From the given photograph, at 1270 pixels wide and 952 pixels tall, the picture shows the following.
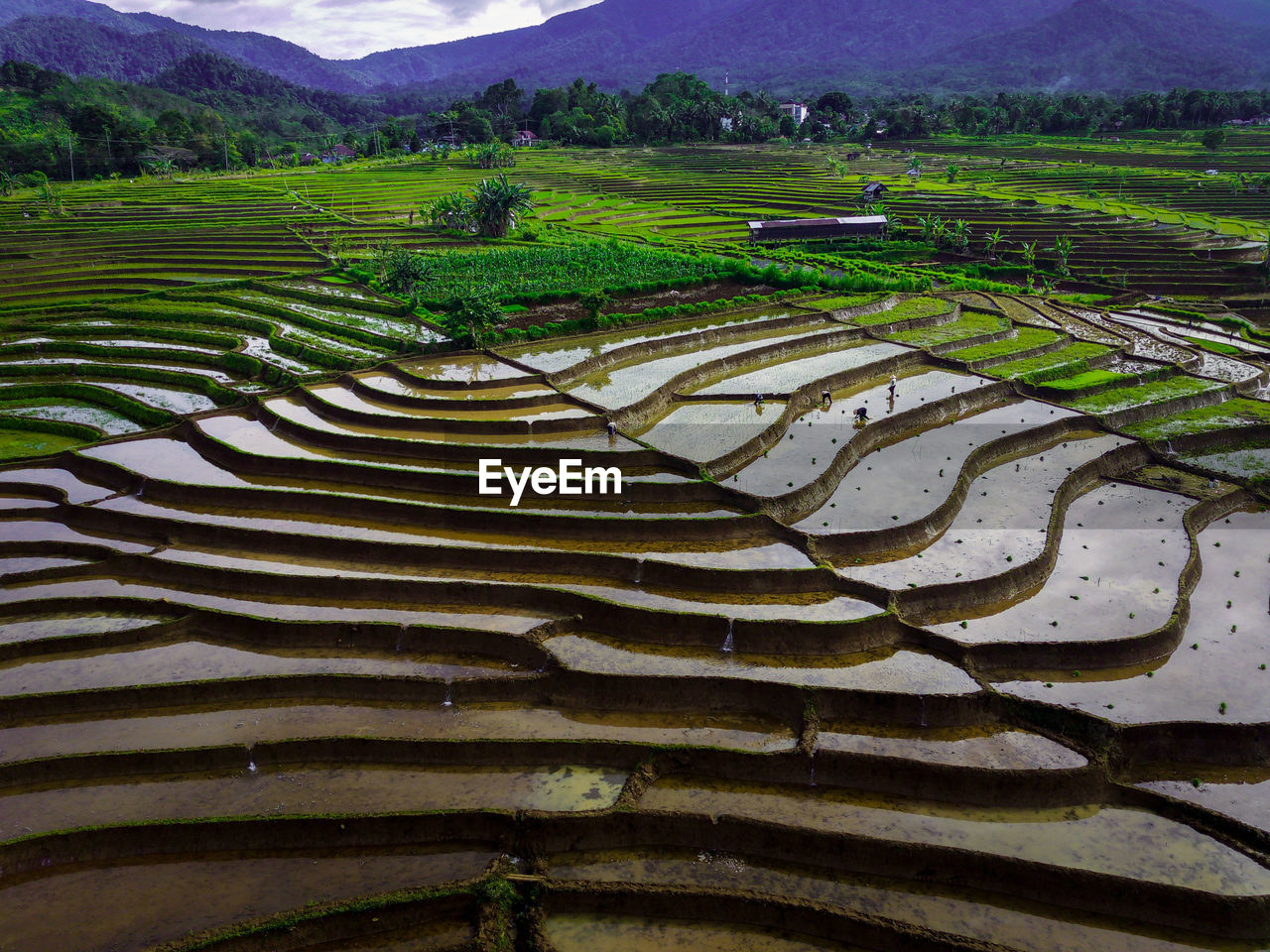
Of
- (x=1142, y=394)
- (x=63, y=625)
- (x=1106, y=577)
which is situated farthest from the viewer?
(x=1142, y=394)

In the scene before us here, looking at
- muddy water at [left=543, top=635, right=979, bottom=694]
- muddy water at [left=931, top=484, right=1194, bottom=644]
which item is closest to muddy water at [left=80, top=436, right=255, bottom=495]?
muddy water at [left=543, top=635, right=979, bottom=694]

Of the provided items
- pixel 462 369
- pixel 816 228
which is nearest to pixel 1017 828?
pixel 462 369

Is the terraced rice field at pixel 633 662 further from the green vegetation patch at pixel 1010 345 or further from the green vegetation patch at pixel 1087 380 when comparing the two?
the green vegetation patch at pixel 1010 345

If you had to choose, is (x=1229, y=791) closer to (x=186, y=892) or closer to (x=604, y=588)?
(x=604, y=588)

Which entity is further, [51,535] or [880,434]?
[880,434]

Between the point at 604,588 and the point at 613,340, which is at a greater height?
the point at 613,340

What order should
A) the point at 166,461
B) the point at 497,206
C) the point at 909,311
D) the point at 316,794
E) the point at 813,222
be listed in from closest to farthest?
the point at 316,794 < the point at 166,461 < the point at 909,311 < the point at 497,206 < the point at 813,222
